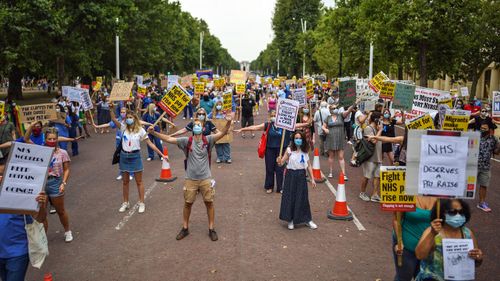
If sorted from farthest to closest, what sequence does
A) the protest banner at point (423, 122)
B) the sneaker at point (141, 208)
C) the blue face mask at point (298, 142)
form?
the sneaker at point (141, 208), the blue face mask at point (298, 142), the protest banner at point (423, 122)

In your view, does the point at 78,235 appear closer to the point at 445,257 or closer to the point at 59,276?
the point at 59,276

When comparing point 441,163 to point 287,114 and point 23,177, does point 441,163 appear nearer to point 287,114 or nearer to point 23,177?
point 23,177

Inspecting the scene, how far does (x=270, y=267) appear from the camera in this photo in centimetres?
643

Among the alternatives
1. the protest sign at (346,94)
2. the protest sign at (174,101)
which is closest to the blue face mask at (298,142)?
the protest sign at (174,101)

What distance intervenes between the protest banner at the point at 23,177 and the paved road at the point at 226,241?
75.1 inches

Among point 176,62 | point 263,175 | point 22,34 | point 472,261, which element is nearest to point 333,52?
point 176,62

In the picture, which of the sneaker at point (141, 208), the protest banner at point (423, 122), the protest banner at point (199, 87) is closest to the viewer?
the protest banner at point (423, 122)

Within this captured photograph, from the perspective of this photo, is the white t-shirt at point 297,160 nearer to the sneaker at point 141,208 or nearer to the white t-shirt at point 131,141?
the white t-shirt at point 131,141

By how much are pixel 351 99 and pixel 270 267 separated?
8.23 m

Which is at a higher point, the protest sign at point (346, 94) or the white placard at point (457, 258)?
the protest sign at point (346, 94)

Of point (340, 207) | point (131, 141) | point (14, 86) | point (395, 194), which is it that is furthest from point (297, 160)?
point (14, 86)

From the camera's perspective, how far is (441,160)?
4.23 metres

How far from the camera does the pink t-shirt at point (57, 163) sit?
273 inches

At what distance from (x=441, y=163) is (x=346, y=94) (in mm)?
9518
